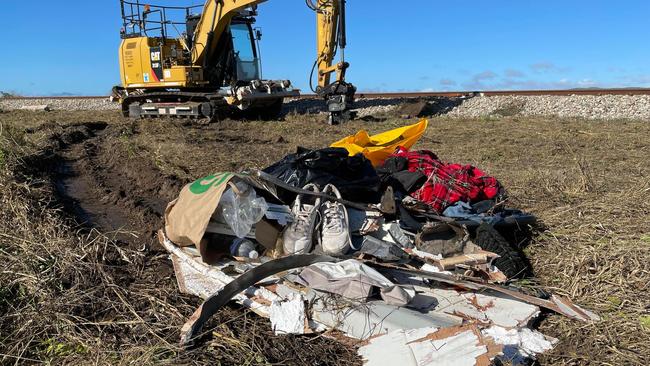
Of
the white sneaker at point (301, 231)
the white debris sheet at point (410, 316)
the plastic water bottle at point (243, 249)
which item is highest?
the white sneaker at point (301, 231)

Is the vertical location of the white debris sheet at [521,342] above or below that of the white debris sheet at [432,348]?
below

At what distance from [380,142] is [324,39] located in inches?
357

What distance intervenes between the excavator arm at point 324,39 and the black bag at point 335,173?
9399 millimetres

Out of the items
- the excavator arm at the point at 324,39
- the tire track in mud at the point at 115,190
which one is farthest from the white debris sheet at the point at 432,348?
the excavator arm at the point at 324,39

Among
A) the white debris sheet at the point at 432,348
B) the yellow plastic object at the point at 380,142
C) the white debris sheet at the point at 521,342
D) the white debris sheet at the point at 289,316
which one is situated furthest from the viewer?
the yellow plastic object at the point at 380,142

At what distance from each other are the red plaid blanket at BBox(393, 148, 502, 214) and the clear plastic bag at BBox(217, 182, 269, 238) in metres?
1.45

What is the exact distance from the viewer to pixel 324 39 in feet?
47.6

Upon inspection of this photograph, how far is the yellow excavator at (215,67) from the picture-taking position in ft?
46.4

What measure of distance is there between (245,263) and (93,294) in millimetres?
951

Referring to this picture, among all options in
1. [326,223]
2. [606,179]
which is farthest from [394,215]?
[606,179]

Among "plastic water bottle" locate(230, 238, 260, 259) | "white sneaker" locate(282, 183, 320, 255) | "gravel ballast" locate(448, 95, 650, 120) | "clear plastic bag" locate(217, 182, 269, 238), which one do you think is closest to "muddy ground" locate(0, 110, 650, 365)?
"plastic water bottle" locate(230, 238, 260, 259)

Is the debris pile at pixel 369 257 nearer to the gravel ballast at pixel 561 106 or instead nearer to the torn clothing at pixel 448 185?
the torn clothing at pixel 448 185

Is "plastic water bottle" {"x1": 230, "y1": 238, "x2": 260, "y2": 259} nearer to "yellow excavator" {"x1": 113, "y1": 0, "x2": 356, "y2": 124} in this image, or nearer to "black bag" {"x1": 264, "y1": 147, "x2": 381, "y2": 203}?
"black bag" {"x1": 264, "y1": 147, "x2": 381, "y2": 203}

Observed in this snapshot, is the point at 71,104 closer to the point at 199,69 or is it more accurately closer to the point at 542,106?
the point at 199,69
